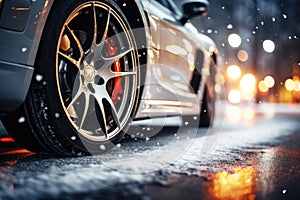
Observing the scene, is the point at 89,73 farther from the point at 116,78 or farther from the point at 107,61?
the point at 116,78

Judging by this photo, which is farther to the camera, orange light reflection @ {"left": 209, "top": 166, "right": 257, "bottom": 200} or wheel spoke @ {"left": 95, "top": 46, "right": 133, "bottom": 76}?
wheel spoke @ {"left": 95, "top": 46, "right": 133, "bottom": 76}

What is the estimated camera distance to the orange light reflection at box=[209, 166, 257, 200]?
6.04ft

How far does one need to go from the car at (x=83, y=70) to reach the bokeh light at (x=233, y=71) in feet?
116

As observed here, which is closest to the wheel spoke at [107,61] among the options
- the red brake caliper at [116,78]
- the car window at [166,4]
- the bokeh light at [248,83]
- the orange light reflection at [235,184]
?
the red brake caliper at [116,78]

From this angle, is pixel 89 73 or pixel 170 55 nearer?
pixel 89 73

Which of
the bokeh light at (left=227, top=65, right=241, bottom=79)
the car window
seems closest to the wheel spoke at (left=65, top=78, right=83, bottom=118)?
the car window

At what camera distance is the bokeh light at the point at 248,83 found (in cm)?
4091

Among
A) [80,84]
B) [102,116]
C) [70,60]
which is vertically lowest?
[102,116]

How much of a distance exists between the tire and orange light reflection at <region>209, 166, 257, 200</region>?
2.85 feet

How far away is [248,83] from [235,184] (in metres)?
40.3

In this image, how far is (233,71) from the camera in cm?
3906

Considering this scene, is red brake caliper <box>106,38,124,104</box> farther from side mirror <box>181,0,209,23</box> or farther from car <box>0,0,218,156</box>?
side mirror <box>181,0,209,23</box>

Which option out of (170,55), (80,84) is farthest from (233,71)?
(80,84)

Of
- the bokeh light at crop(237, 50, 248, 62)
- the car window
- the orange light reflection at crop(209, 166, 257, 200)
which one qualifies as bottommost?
the orange light reflection at crop(209, 166, 257, 200)
